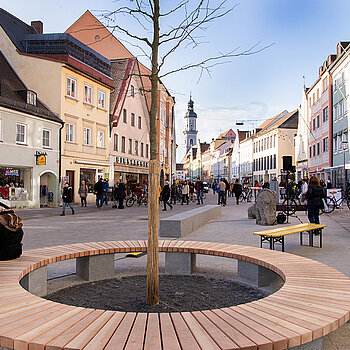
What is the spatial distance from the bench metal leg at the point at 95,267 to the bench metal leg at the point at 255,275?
207 cm

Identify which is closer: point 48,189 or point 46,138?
point 46,138

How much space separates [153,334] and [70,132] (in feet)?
85.9

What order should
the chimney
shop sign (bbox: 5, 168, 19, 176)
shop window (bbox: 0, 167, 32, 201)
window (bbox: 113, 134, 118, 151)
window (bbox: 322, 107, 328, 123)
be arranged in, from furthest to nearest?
window (bbox: 322, 107, 328, 123), window (bbox: 113, 134, 118, 151), the chimney, shop sign (bbox: 5, 168, 19, 176), shop window (bbox: 0, 167, 32, 201)

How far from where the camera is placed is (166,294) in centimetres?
536

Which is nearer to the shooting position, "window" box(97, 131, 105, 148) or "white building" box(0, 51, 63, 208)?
"white building" box(0, 51, 63, 208)

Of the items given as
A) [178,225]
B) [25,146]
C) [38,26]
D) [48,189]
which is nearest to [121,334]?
[178,225]

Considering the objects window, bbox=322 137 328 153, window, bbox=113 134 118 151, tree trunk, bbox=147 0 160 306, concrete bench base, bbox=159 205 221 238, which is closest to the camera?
tree trunk, bbox=147 0 160 306

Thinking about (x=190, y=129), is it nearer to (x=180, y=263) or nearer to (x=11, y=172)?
(x=11, y=172)

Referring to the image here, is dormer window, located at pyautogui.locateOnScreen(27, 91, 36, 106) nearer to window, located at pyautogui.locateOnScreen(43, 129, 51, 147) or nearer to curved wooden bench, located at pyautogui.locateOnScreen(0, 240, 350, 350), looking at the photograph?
window, located at pyautogui.locateOnScreen(43, 129, 51, 147)

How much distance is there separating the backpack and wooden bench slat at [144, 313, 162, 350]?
274cm

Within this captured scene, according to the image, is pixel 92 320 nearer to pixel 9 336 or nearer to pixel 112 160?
pixel 9 336

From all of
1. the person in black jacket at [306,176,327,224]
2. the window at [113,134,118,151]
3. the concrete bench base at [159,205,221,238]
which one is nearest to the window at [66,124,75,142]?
the window at [113,134,118,151]

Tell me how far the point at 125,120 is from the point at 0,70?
13.8 meters

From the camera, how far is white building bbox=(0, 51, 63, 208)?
21.6 m
